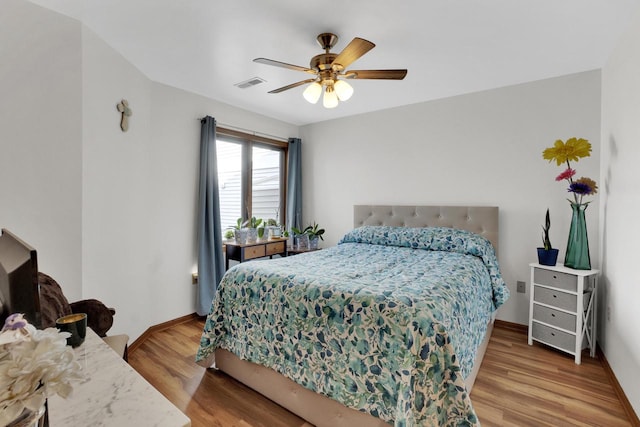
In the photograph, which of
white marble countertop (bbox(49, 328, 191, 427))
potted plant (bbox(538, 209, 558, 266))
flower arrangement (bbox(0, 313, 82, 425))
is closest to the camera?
flower arrangement (bbox(0, 313, 82, 425))

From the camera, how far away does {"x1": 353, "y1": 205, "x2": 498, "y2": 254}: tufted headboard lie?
311 centimetres

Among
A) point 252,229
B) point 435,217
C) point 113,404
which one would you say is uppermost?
point 435,217

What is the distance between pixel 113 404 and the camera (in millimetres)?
710

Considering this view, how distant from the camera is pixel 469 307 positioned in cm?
187

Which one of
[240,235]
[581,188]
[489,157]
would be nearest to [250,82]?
[240,235]

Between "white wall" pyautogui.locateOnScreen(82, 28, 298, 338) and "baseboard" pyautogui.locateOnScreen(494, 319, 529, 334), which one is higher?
"white wall" pyautogui.locateOnScreen(82, 28, 298, 338)

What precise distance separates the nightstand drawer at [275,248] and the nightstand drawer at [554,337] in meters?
2.78

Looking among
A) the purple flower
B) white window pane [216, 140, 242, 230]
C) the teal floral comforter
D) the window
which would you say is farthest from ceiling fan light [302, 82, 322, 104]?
the purple flower

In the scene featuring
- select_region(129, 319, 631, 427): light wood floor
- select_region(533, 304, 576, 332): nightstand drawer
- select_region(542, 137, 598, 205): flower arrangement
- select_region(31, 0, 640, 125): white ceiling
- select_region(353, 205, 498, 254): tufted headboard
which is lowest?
select_region(129, 319, 631, 427): light wood floor

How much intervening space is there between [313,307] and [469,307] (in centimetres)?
98

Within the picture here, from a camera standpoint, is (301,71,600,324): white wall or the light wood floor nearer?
the light wood floor

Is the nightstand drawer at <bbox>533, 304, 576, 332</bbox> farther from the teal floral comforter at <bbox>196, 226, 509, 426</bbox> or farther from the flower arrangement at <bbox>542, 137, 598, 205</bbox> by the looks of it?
the flower arrangement at <bbox>542, 137, 598, 205</bbox>

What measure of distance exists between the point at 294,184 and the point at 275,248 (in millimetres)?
1082

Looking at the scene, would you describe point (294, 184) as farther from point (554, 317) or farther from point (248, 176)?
point (554, 317)
